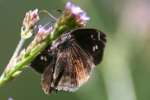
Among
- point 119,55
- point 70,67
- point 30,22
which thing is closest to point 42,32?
point 30,22

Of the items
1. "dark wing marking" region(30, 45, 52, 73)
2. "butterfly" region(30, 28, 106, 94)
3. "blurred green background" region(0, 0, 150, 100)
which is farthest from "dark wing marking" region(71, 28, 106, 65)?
"blurred green background" region(0, 0, 150, 100)

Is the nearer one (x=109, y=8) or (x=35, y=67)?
(x=35, y=67)

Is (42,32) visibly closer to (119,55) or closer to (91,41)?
(91,41)

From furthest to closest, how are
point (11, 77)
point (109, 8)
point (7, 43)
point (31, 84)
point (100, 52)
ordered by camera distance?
1. point (7, 43)
2. point (31, 84)
3. point (109, 8)
4. point (100, 52)
5. point (11, 77)

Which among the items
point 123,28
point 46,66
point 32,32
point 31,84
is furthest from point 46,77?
point 31,84

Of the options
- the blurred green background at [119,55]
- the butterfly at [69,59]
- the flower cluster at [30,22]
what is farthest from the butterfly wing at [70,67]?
the blurred green background at [119,55]

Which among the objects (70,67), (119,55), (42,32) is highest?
(119,55)

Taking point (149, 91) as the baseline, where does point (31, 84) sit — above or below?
above

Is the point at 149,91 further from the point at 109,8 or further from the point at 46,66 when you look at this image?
the point at 46,66
